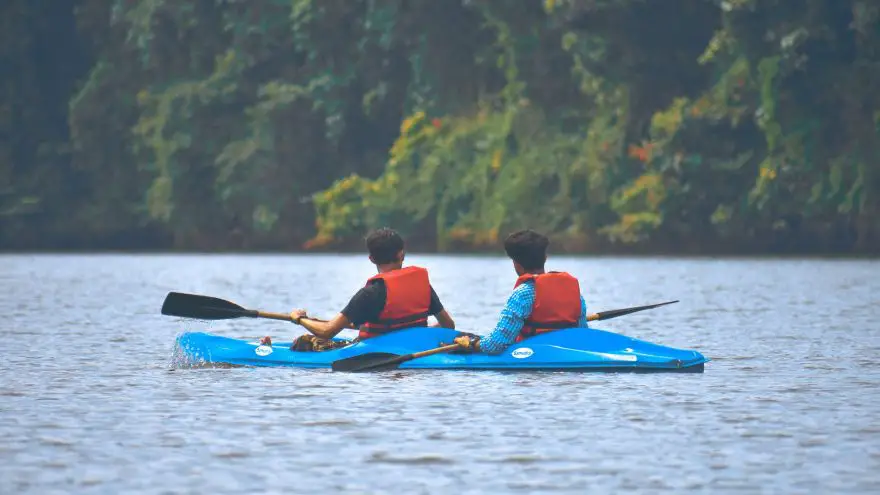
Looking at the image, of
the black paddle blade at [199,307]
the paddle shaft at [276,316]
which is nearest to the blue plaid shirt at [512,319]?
the paddle shaft at [276,316]

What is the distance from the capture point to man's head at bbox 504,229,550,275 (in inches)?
614

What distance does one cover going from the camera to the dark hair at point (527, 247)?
15594mm

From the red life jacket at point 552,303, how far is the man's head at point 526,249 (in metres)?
0.08

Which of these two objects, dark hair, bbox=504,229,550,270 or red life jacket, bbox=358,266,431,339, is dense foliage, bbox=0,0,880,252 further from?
dark hair, bbox=504,229,550,270

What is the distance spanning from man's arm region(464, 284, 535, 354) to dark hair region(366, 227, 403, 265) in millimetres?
1049

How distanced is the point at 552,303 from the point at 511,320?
38cm

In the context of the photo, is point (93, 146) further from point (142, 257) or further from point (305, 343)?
point (305, 343)

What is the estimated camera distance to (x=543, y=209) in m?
59.6

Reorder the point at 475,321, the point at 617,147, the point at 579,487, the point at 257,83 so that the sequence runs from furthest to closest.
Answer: the point at 257,83
the point at 617,147
the point at 475,321
the point at 579,487

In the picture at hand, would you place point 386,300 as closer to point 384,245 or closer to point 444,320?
point 384,245

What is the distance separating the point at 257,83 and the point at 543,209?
16189 mm

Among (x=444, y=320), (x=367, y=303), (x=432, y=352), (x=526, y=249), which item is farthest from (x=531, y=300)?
(x=367, y=303)

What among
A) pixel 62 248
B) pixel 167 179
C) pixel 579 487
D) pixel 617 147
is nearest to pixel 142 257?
pixel 167 179

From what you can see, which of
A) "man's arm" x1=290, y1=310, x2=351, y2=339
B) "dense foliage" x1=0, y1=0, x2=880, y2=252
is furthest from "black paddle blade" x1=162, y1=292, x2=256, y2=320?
"dense foliage" x1=0, y1=0, x2=880, y2=252
